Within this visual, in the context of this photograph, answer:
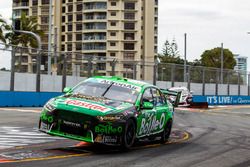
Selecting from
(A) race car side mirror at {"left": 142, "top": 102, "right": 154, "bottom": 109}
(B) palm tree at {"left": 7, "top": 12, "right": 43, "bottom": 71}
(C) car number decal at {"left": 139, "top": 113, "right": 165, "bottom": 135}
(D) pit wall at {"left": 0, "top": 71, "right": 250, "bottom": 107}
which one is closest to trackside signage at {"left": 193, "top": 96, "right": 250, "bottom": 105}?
(D) pit wall at {"left": 0, "top": 71, "right": 250, "bottom": 107}

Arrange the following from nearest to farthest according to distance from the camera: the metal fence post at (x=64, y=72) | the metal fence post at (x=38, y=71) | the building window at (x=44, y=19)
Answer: the metal fence post at (x=38, y=71)
the metal fence post at (x=64, y=72)
the building window at (x=44, y=19)

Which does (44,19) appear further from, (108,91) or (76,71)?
(108,91)

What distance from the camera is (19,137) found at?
43.7 feet

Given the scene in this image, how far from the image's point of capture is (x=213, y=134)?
16.6m

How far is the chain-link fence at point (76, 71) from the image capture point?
1169 inches

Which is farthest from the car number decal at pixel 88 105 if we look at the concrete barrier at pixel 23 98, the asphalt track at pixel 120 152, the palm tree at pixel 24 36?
the palm tree at pixel 24 36

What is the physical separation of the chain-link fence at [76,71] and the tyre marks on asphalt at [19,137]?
45.1 ft

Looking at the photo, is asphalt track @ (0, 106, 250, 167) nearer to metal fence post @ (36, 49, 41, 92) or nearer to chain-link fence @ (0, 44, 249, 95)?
chain-link fence @ (0, 44, 249, 95)

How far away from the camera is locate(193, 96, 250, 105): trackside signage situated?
45969 mm

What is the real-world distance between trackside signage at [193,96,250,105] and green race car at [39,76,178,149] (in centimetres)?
3328

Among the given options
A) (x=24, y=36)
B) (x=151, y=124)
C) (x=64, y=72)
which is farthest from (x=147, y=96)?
(x=24, y=36)

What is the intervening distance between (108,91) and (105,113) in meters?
1.49

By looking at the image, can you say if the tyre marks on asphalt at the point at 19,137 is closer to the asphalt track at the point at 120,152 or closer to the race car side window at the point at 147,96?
the asphalt track at the point at 120,152

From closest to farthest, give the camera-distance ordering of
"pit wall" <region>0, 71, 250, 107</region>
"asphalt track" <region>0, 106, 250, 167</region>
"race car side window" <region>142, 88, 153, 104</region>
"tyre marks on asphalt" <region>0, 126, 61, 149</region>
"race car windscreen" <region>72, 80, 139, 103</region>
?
"asphalt track" <region>0, 106, 250, 167</region>
"race car windscreen" <region>72, 80, 139, 103</region>
"race car side window" <region>142, 88, 153, 104</region>
"tyre marks on asphalt" <region>0, 126, 61, 149</region>
"pit wall" <region>0, 71, 250, 107</region>
